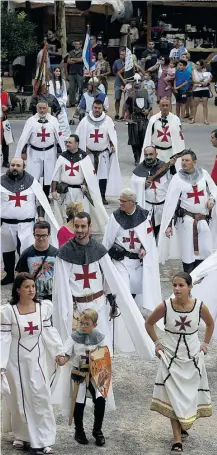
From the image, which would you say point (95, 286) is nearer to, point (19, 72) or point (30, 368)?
point (30, 368)

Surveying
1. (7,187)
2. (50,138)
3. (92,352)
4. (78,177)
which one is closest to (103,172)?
(50,138)

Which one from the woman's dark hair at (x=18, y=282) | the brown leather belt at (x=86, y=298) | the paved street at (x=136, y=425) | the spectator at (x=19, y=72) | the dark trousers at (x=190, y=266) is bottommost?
the paved street at (x=136, y=425)

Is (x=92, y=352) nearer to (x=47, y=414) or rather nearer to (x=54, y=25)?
(x=47, y=414)

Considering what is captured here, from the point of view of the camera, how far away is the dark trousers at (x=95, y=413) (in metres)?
8.15

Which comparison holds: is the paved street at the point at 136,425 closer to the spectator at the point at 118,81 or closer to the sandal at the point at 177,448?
the sandal at the point at 177,448

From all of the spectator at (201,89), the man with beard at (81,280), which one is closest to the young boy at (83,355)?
the man with beard at (81,280)

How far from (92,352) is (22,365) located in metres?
0.50

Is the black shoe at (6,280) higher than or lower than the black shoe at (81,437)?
higher

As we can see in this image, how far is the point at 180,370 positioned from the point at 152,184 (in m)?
5.08

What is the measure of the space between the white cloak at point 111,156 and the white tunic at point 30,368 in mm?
8210

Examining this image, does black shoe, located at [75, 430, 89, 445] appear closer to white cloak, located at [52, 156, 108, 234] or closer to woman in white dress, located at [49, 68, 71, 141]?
white cloak, located at [52, 156, 108, 234]

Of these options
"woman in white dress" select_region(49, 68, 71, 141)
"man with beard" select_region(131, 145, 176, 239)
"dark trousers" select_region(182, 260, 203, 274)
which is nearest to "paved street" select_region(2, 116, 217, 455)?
"dark trousers" select_region(182, 260, 203, 274)

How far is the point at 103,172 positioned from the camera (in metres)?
16.5

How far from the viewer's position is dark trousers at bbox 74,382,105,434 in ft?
26.7
